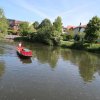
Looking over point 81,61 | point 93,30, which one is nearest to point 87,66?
point 81,61

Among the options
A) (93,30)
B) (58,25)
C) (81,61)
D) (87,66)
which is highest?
(58,25)

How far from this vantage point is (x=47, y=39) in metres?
91.3

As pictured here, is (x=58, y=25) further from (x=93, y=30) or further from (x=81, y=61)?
(x=81, y=61)

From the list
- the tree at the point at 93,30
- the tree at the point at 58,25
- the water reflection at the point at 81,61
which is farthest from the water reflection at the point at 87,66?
the tree at the point at 58,25

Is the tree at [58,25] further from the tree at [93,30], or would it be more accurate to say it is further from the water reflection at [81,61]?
the water reflection at [81,61]

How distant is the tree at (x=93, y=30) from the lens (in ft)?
231

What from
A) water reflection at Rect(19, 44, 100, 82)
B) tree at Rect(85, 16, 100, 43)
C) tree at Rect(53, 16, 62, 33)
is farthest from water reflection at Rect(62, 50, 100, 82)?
tree at Rect(53, 16, 62, 33)

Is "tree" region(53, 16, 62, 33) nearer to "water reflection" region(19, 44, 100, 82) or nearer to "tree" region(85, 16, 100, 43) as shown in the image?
"tree" region(85, 16, 100, 43)

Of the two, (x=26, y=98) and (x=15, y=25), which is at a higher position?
(x=15, y=25)

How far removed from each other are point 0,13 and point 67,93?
50391 millimetres

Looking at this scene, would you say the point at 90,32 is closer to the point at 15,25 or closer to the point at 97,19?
the point at 97,19

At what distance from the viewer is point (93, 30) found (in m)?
71.0

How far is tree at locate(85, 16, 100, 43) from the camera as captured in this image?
70500 millimetres

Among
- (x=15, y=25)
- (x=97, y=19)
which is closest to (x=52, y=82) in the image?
(x=97, y=19)
